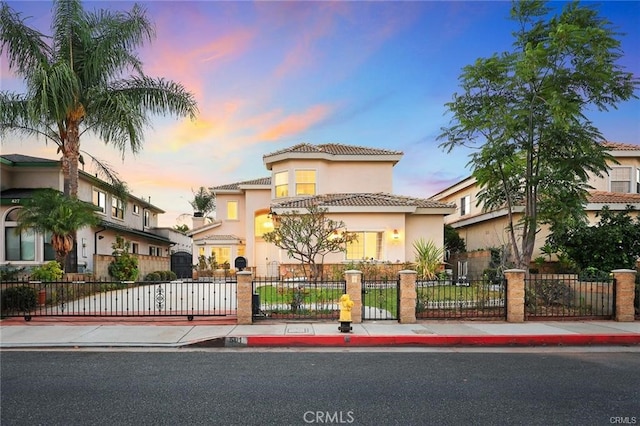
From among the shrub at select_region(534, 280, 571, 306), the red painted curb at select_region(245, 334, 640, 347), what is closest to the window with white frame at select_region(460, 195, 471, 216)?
the shrub at select_region(534, 280, 571, 306)

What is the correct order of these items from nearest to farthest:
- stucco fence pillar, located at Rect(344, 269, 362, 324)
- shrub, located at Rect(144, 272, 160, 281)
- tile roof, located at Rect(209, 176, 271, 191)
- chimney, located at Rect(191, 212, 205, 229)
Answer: stucco fence pillar, located at Rect(344, 269, 362, 324) < shrub, located at Rect(144, 272, 160, 281) < tile roof, located at Rect(209, 176, 271, 191) < chimney, located at Rect(191, 212, 205, 229)

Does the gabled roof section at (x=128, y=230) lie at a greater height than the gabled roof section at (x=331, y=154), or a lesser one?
lesser

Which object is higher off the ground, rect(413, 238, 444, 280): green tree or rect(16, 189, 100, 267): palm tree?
rect(16, 189, 100, 267): palm tree

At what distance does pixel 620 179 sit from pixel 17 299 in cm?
2855

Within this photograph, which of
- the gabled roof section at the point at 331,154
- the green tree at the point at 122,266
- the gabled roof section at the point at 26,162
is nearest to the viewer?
the gabled roof section at the point at 26,162

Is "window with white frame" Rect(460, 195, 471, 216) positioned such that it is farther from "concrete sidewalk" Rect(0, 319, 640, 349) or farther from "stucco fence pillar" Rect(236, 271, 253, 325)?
"stucco fence pillar" Rect(236, 271, 253, 325)

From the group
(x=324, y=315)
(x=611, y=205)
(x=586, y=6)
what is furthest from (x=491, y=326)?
(x=611, y=205)

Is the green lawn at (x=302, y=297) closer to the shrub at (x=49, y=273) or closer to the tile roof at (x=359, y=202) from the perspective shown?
the tile roof at (x=359, y=202)

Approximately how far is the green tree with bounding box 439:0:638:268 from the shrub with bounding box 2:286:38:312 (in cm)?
1498

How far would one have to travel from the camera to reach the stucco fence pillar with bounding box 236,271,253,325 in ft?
34.0

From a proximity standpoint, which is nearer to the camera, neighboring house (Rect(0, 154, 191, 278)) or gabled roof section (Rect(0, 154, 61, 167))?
neighboring house (Rect(0, 154, 191, 278))

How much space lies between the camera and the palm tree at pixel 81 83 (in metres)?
14.2

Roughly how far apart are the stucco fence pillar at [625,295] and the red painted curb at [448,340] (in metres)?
1.93

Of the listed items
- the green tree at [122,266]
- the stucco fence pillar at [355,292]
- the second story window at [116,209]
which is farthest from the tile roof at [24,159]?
the stucco fence pillar at [355,292]
